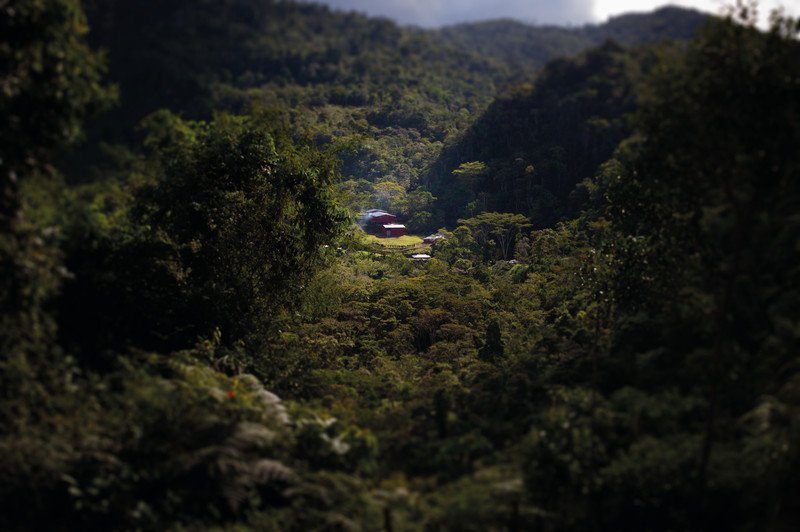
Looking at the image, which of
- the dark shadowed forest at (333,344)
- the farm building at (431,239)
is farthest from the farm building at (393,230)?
the dark shadowed forest at (333,344)

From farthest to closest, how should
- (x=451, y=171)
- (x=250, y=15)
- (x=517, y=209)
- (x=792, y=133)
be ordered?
(x=250, y=15) < (x=451, y=171) < (x=517, y=209) < (x=792, y=133)

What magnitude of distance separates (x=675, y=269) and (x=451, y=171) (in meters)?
40.3

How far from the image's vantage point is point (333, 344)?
14.5m

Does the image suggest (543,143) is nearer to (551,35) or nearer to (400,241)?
(400,241)

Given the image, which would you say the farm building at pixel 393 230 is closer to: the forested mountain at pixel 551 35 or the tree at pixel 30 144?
the tree at pixel 30 144

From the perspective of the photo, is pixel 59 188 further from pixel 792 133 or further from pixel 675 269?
pixel 675 269

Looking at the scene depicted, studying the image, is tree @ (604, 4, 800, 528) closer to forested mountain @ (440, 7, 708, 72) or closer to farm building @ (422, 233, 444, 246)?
farm building @ (422, 233, 444, 246)

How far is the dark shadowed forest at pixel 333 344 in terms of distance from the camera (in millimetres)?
5727

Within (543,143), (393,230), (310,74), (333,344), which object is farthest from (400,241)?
(310,74)

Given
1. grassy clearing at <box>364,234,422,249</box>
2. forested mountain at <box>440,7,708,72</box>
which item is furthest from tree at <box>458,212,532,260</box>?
forested mountain at <box>440,7,708,72</box>

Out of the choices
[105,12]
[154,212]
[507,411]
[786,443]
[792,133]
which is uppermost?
[105,12]

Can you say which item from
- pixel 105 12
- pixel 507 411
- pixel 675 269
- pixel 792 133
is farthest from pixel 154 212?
pixel 105 12

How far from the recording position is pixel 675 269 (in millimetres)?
8875

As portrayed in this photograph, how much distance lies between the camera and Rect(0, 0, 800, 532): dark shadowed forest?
5727 millimetres
